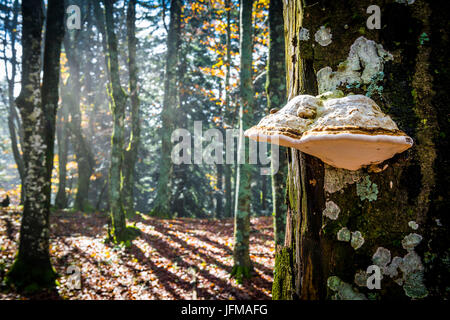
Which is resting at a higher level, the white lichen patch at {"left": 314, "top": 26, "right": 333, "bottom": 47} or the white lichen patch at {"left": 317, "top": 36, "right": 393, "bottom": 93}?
the white lichen patch at {"left": 314, "top": 26, "right": 333, "bottom": 47}

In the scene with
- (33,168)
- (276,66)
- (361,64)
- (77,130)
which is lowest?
(33,168)

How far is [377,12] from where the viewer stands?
4.03ft

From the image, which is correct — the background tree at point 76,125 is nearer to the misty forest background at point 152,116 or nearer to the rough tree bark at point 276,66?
the misty forest background at point 152,116

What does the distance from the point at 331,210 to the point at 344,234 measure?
0.12 m

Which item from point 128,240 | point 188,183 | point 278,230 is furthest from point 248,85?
point 188,183

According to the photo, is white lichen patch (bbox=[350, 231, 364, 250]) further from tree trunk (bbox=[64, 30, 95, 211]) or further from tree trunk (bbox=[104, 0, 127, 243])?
tree trunk (bbox=[64, 30, 95, 211])

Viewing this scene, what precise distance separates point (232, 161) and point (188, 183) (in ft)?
13.0

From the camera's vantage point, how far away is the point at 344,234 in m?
1.17

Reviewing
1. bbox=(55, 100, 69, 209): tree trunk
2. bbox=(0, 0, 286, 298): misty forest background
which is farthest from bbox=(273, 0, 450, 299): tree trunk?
bbox=(55, 100, 69, 209): tree trunk

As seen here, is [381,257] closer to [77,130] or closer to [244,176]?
[244,176]

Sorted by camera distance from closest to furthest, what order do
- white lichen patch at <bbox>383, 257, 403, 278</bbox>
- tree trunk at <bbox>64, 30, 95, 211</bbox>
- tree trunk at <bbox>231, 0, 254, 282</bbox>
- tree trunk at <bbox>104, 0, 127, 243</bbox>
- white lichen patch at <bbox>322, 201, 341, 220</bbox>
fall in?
white lichen patch at <bbox>383, 257, 403, 278</bbox> < white lichen patch at <bbox>322, 201, 341, 220</bbox> < tree trunk at <bbox>231, 0, 254, 282</bbox> < tree trunk at <bbox>104, 0, 127, 243</bbox> < tree trunk at <bbox>64, 30, 95, 211</bbox>

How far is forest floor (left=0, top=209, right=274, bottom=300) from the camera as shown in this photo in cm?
579

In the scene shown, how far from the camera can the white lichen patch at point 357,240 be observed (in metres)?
1.13

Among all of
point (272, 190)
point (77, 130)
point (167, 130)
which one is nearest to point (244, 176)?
point (272, 190)
